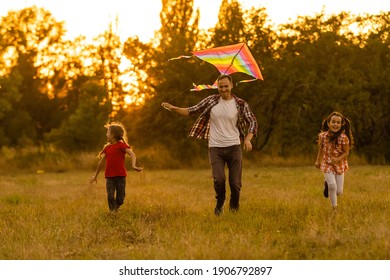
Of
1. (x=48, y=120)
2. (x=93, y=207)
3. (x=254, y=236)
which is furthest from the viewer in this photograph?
(x=48, y=120)

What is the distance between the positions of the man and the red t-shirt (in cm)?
109

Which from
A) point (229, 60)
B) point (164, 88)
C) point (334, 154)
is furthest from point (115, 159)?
point (164, 88)

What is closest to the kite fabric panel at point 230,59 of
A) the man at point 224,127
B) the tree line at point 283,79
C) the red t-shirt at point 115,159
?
the man at point 224,127

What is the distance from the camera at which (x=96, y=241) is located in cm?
743

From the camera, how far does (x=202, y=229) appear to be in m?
8.02

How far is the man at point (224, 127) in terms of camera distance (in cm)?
911

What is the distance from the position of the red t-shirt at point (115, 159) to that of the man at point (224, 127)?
3.57 ft

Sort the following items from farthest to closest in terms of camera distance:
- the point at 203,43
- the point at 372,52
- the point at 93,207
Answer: the point at 203,43, the point at 372,52, the point at 93,207

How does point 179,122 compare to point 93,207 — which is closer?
point 93,207

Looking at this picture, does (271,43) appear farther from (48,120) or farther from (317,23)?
(48,120)

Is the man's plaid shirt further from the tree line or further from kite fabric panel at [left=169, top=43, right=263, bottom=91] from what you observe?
the tree line

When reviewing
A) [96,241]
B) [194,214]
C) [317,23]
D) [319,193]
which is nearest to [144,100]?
[317,23]

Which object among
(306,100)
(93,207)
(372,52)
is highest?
(372,52)

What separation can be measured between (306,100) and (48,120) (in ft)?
79.2
